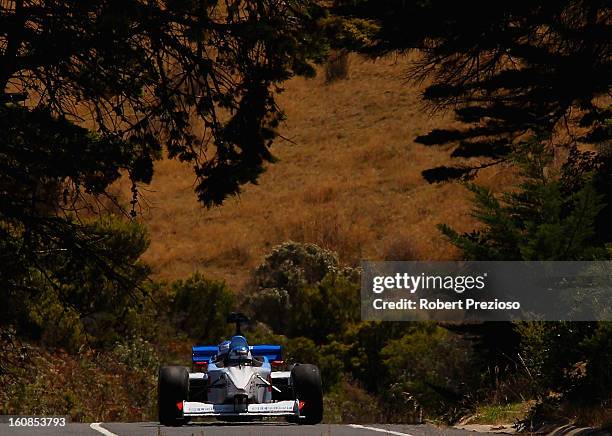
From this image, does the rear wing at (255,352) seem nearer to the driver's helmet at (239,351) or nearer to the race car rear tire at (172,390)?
the driver's helmet at (239,351)

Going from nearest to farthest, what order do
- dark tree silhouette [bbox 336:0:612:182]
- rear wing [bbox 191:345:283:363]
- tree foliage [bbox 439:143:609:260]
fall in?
rear wing [bbox 191:345:283:363] → tree foliage [bbox 439:143:609:260] → dark tree silhouette [bbox 336:0:612:182]

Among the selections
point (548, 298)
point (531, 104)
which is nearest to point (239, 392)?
point (548, 298)

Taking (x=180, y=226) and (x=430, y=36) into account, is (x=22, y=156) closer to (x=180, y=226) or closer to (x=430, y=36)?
(x=430, y=36)

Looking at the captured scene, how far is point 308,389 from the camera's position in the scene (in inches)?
583

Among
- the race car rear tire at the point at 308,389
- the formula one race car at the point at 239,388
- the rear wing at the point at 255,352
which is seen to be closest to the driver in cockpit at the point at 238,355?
the formula one race car at the point at 239,388

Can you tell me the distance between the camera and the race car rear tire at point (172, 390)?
14.8 m

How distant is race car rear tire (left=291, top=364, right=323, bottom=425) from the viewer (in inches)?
579

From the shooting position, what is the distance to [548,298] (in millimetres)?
19109

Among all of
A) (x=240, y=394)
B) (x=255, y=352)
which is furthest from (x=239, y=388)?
(x=255, y=352)

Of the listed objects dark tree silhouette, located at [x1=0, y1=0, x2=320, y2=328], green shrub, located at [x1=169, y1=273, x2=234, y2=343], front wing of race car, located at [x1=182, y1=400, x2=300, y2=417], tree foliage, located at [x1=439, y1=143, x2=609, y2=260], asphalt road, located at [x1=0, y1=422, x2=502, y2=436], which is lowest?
asphalt road, located at [x1=0, y1=422, x2=502, y2=436]

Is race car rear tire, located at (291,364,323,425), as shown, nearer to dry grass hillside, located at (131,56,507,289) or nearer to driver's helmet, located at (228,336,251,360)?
driver's helmet, located at (228,336,251,360)

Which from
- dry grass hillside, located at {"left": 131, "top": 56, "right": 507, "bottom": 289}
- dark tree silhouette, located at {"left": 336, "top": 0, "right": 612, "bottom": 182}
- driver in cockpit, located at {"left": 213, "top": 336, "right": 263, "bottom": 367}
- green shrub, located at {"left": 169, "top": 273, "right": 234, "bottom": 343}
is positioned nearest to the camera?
driver in cockpit, located at {"left": 213, "top": 336, "right": 263, "bottom": 367}

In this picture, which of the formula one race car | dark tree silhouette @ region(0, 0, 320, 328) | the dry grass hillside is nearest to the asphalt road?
the formula one race car

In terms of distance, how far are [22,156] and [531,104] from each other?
15583mm
